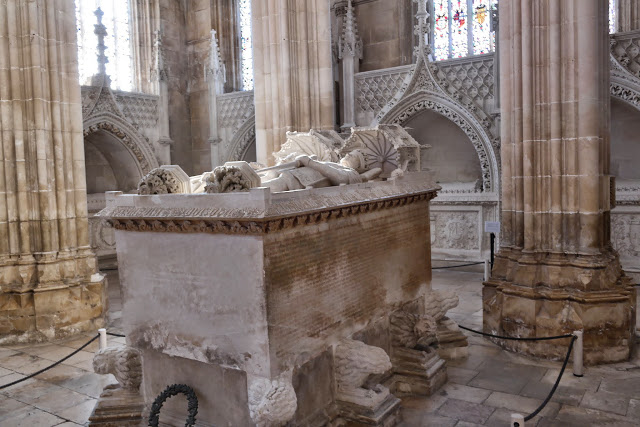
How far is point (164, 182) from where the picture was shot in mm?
3748

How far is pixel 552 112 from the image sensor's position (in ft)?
16.7

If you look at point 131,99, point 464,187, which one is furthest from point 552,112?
point 131,99

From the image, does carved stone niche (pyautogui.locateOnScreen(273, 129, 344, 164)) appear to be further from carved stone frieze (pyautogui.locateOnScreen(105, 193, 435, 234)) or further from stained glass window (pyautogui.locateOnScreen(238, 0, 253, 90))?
stained glass window (pyautogui.locateOnScreen(238, 0, 253, 90))

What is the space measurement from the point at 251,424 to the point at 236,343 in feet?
1.55

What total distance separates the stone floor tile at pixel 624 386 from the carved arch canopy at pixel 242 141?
7.93m

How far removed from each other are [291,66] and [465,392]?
4.83 metres

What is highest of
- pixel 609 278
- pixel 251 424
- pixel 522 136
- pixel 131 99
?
pixel 131 99

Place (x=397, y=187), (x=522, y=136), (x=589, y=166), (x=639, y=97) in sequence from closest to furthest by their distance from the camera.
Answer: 1. (x=397, y=187)
2. (x=589, y=166)
3. (x=522, y=136)
4. (x=639, y=97)

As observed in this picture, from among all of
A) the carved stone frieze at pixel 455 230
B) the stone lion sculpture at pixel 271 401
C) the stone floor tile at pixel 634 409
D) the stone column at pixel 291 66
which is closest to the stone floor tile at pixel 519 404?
the stone floor tile at pixel 634 409

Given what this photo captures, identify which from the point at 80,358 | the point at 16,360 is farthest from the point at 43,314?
the point at 80,358

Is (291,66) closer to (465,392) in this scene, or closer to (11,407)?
(465,392)

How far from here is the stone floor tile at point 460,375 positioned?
15.1 feet

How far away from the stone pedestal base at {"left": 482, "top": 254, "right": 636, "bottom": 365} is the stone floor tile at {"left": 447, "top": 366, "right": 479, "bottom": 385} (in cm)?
73

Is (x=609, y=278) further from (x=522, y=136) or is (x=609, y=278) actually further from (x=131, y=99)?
(x=131, y=99)
